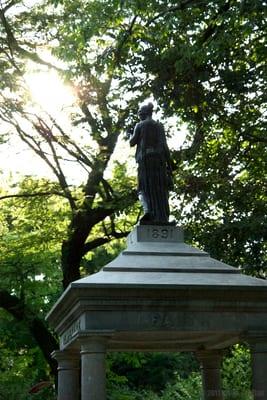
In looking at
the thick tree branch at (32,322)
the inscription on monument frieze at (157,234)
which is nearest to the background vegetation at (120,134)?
the thick tree branch at (32,322)

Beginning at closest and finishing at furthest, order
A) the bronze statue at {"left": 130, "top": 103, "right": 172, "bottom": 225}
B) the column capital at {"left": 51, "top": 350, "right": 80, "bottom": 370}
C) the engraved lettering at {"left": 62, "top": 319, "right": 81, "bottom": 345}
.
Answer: the engraved lettering at {"left": 62, "top": 319, "right": 81, "bottom": 345}
the bronze statue at {"left": 130, "top": 103, "right": 172, "bottom": 225}
the column capital at {"left": 51, "top": 350, "right": 80, "bottom": 370}

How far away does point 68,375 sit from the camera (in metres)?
10.4

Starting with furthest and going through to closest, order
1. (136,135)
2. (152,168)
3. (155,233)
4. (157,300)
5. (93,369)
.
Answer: (136,135), (152,168), (155,233), (157,300), (93,369)

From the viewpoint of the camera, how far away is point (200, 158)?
16516 mm

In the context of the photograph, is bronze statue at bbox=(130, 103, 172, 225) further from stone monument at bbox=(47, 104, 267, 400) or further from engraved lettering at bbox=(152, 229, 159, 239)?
engraved lettering at bbox=(152, 229, 159, 239)

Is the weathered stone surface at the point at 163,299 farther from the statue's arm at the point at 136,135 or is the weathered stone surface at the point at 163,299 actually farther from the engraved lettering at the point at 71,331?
the statue's arm at the point at 136,135

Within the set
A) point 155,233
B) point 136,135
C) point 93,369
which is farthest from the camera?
point 136,135

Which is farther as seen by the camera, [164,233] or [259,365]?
[164,233]

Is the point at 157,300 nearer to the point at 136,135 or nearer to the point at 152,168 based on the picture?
the point at 152,168

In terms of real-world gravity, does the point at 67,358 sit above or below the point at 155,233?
below

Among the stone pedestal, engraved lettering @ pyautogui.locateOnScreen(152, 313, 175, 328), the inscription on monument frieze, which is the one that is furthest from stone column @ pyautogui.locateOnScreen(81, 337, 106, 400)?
the inscription on monument frieze

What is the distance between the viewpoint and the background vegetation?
1327cm

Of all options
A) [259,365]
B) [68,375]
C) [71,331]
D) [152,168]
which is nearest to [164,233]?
[152,168]

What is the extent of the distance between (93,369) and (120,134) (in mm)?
10865
